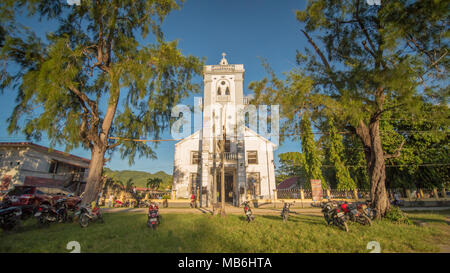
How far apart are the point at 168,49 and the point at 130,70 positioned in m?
2.46

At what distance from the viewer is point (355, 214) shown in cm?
713

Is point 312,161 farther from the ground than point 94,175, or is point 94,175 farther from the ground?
point 312,161

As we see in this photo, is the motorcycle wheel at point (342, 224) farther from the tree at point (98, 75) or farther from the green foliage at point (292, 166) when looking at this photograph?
the green foliage at point (292, 166)

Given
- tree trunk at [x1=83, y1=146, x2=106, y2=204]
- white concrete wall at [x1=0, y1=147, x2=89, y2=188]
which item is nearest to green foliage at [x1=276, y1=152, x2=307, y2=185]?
tree trunk at [x1=83, y1=146, x2=106, y2=204]

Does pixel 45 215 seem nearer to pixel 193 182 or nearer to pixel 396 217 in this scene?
pixel 193 182

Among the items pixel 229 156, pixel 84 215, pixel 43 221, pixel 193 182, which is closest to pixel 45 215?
pixel 43 221

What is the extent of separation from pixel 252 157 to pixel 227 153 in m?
3.21

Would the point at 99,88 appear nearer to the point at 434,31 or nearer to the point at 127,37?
the point at 127,37

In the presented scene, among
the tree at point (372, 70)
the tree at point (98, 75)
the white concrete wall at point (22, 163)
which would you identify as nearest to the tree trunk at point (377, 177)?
the tree at point (372, 70)

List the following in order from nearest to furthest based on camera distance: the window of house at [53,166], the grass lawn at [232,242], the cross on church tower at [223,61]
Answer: the grass lawn at [232,242] → the window of house at [53,166] → the cross on church tower at [223,61]

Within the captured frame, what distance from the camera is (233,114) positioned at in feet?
64.2

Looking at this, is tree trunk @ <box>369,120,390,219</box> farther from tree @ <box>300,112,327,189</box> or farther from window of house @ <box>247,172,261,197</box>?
window of house @ <box>247,172,261,197</box>

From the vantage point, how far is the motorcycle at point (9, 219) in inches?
245

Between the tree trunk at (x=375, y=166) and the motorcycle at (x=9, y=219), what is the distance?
1412 cm
